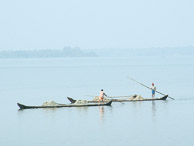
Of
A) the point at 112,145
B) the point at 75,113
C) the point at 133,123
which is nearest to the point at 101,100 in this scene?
the point at 75,113

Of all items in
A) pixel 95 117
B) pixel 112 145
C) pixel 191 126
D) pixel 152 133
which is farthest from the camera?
pixel 95 117

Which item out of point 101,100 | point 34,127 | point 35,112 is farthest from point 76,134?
point 101,100

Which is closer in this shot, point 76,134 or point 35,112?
point 76,134

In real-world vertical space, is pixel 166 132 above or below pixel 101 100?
below

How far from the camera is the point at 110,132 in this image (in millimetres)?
30047

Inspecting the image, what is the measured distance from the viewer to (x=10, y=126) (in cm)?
3309

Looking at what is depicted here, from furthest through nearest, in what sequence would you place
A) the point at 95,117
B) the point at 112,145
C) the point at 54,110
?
the point at 54,110 → the point at 95,117 → the point at 112,145

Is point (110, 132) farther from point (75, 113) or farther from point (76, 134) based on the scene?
point (75, 113)

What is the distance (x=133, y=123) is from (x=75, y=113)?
5.42 meters

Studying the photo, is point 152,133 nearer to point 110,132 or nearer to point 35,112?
point 110,132

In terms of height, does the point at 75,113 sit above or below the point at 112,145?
above

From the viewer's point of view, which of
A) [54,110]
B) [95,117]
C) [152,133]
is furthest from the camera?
[54,110]

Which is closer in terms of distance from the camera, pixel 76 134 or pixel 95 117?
pixel 76 134

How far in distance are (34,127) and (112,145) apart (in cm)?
714
